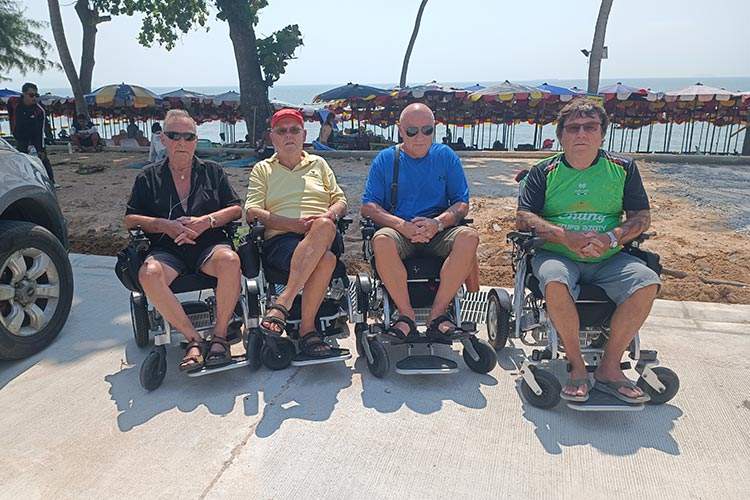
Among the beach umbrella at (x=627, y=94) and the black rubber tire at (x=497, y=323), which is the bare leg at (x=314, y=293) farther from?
the beach umbrella at (x=627, y=94)

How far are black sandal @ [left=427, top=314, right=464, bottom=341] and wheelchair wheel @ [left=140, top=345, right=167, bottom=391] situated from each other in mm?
1519

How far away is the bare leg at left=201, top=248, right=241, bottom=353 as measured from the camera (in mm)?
3227

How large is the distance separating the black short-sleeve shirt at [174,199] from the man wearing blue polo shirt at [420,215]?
37.8 inches

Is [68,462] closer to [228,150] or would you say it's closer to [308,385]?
[308,385]

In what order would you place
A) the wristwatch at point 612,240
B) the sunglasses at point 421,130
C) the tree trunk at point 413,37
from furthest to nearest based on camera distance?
A: the tree trunk at point 413,37 → the sunglasses at point 421,130 → the wristwatch at point 612,240

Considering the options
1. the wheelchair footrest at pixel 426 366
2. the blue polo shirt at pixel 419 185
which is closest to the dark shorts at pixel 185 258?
the blue polo shirt at pixel 419 185

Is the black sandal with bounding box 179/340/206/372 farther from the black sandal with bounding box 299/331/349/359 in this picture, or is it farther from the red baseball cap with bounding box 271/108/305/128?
the red baseball cap with bounding box 271/108/305/128

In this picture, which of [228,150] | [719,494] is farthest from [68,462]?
[228,150]

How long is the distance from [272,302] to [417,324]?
0.90 meters

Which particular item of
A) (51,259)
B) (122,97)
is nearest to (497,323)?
(51,259)

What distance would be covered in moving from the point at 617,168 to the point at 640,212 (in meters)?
0.29

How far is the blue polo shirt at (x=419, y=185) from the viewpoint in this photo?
145 inches

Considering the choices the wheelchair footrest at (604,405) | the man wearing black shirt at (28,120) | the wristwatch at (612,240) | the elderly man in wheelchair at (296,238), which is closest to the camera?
the wheelchair footrest at (604,405)

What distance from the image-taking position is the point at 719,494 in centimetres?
223
